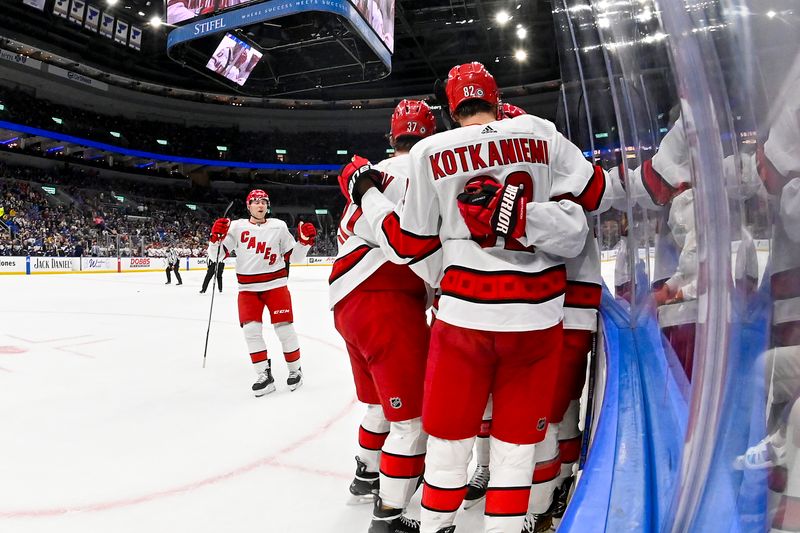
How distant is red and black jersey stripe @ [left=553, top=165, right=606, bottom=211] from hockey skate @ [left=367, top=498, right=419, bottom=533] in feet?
3.45

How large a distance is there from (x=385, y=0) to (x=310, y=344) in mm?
6698

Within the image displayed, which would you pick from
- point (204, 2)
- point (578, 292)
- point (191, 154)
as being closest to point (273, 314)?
point (578, 292)

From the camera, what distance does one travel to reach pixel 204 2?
827cm

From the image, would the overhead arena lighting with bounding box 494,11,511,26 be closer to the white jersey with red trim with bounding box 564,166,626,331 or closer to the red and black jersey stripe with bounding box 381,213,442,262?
the white jersey with red trim with bounding box 564,166,626,331

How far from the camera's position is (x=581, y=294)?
5.37ft

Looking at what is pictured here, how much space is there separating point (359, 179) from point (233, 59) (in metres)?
11.2

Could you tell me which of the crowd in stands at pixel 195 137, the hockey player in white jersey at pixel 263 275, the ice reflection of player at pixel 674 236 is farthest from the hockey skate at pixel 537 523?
the crowd in stands at pixel 195 137

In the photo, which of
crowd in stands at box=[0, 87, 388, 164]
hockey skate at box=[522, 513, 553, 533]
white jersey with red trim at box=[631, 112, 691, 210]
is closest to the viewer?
white jersey with red trim at box=[631, 112, 691, 210]

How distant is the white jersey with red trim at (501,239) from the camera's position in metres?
1.29

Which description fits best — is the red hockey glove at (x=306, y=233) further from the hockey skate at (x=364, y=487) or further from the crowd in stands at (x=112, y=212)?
the crowd in stands at (x=112, y=212)

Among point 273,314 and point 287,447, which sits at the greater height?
point 273,314

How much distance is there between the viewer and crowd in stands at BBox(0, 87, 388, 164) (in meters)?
21.3

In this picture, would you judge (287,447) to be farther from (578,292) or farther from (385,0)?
(385,0)

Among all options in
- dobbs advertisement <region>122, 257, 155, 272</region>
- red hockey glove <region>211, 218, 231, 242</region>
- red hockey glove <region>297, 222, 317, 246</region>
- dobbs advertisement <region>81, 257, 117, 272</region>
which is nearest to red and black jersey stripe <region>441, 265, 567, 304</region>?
red hockey glove <region>297, 222, 317, 246</region>
